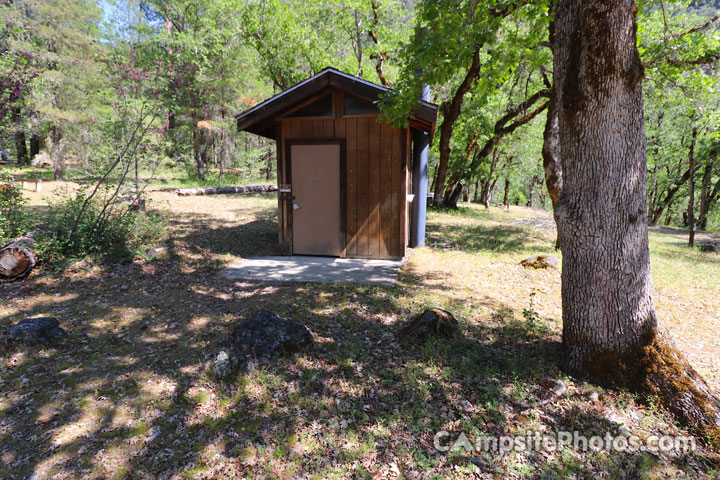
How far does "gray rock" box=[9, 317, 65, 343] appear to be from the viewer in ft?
12.5

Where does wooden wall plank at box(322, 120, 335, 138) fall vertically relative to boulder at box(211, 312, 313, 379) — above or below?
above

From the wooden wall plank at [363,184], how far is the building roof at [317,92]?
2.36 feet

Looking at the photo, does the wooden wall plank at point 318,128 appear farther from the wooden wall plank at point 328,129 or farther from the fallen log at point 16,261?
the fallen log at point 16,261

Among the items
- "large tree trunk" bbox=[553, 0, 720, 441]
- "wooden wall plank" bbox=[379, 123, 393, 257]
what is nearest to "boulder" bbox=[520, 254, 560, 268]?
"wooden wall plank" bbox=[379, 123, 393, 257]

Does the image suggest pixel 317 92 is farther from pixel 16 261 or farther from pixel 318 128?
pixel 16 261

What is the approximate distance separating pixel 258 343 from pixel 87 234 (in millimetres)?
4979

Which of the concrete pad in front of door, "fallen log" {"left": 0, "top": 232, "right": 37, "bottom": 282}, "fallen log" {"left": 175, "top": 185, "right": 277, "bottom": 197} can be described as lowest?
the concrete pad in front of door

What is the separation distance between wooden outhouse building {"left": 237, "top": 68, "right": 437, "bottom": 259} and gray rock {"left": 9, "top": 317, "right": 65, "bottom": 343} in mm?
4444

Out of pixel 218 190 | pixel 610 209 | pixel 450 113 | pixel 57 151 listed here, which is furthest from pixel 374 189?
pixel 57 151

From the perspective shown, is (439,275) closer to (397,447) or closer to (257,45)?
(397,447)

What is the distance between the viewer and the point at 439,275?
6.95 m

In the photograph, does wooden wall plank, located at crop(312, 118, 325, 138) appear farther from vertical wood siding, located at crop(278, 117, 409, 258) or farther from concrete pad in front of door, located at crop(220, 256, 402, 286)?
concrete pad in front of door, located at crop(220, 256, 402, 286)

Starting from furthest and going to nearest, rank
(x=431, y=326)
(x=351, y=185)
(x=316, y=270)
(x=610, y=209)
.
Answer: (x=351, y=185), (x=316, y=270), (x=431, y=326), (x=610, y=209)

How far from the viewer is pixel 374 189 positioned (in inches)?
294
